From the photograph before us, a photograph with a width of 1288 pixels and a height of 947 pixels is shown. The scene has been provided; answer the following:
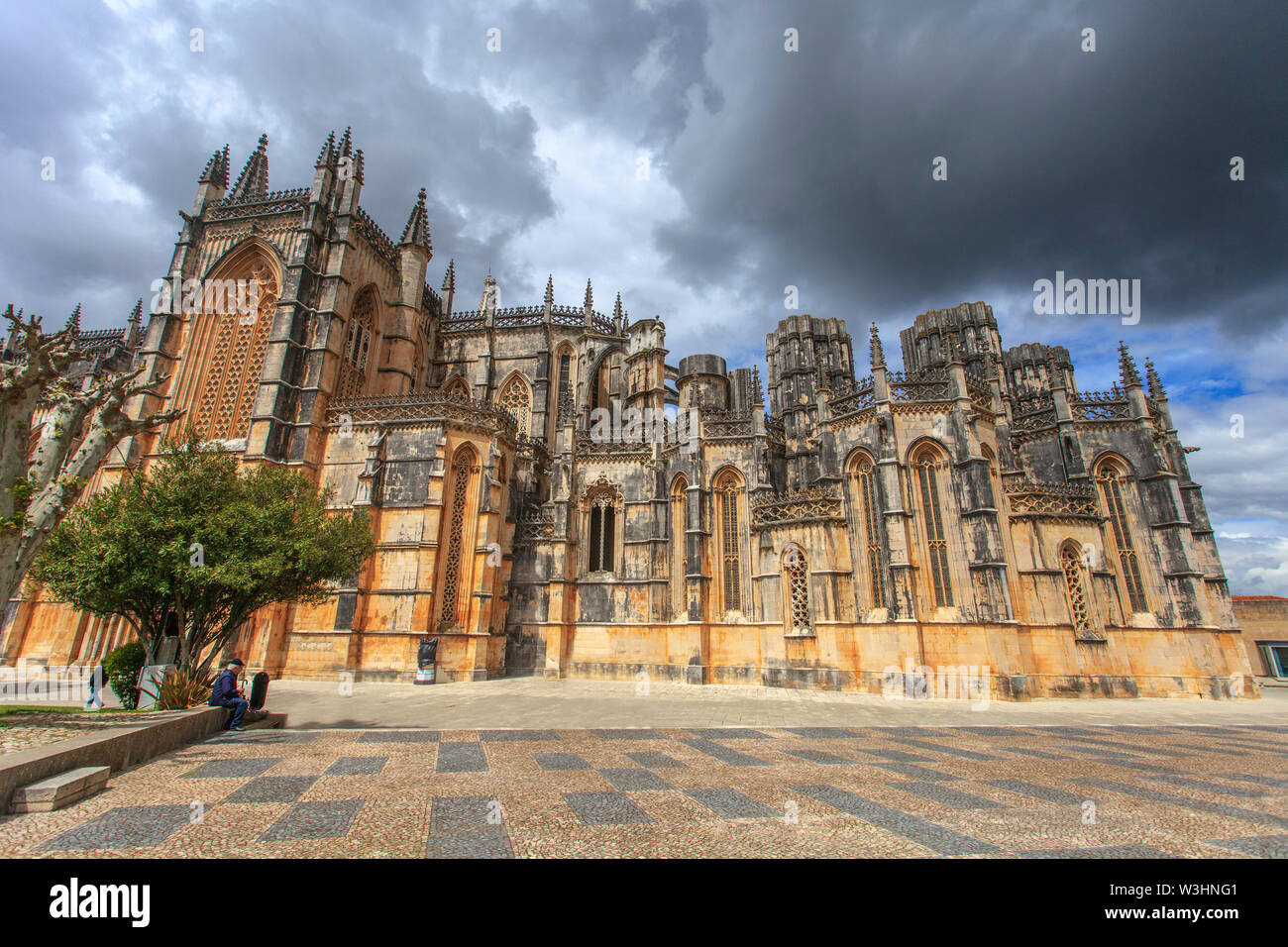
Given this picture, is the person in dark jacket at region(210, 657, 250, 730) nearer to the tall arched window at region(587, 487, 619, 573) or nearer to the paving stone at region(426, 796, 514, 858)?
the paving stone at region(426, 796, 514, 858)

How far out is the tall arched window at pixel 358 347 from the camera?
2645 centimetres

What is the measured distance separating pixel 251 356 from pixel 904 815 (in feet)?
99.6

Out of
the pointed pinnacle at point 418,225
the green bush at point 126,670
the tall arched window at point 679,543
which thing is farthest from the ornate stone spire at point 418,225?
the green bush at point 126,670

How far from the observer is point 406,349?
2895 cm

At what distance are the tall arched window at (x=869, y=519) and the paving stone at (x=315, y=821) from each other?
17430 mm

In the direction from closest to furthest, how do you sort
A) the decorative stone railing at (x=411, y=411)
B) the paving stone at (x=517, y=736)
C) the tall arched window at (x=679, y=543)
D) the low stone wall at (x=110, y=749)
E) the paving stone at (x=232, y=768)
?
1. the low stone wall at (x=110, y=749)
2. the paving stone at (x=232, y=768)
3. the paving stone at (x=517, y=736)
4. the tall arched window at (x=679, y=543)
5. the decorative stone railing at (x=411, y=411)

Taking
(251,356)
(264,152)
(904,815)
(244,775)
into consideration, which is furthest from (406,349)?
(904,815)

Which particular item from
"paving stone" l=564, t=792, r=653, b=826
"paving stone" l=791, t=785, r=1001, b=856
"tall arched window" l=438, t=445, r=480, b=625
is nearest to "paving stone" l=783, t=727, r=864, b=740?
"paving stone" l=791, t=785, r=1001, b=856

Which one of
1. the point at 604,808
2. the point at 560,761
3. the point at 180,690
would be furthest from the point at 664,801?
the point at 180,690

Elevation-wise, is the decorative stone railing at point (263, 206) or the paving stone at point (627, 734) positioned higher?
the decorative stone railing at point (263, 206)

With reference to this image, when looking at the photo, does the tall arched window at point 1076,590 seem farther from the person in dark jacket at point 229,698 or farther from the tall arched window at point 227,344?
the tall arched window at point 227,344

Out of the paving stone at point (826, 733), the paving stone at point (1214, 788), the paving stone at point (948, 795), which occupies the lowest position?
the paving stone at point (826, 733)
